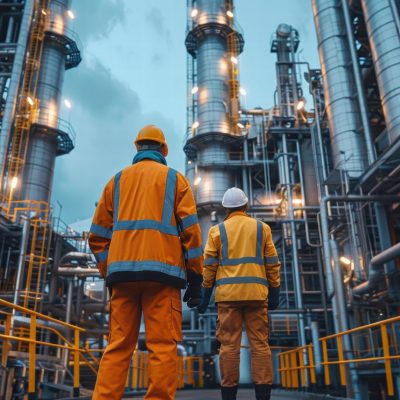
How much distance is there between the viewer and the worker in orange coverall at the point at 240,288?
3.88 meters

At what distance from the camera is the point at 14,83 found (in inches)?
763

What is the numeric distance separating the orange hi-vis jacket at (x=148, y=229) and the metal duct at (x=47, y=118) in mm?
18513

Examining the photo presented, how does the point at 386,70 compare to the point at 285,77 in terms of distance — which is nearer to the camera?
the point at 386,70

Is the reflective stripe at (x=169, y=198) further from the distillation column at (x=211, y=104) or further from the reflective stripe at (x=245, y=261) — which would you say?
the distillation column at (x=211, y=104)

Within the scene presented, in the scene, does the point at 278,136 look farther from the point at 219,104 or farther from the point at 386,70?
the point at 386,70

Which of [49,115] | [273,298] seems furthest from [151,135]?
[49,115]

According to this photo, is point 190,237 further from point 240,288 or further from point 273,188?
point 273,188

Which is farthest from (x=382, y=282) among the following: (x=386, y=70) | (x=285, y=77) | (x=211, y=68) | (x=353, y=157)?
(x=211, y=68)

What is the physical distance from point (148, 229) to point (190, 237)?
0.29 m

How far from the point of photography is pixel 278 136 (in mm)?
21016

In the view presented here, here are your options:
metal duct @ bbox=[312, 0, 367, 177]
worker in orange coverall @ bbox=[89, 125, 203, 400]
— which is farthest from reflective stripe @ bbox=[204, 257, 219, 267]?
metal duct @ bbox=[312, 0, 367, 177]

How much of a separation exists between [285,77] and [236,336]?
21.1 meters

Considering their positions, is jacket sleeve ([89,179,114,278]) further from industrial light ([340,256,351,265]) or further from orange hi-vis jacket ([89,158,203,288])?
industrial light ([340,256,351,265])

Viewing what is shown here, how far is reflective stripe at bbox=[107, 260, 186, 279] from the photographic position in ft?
8.84
